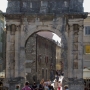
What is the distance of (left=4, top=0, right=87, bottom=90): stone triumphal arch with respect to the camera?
2823 cm

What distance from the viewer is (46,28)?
28.7 m

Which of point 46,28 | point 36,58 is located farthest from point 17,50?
point 36,58

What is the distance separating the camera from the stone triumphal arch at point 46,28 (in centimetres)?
2823

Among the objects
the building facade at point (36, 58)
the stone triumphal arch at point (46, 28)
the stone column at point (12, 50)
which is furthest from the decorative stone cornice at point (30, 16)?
the building facade at point (36, 58)

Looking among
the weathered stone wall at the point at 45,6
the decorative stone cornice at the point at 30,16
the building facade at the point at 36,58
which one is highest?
the weathered stone wall at the point at 45,6

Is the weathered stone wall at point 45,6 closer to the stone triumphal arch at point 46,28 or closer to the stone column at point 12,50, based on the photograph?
the stone triumphal arch at point 46,28

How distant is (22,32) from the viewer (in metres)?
28.8

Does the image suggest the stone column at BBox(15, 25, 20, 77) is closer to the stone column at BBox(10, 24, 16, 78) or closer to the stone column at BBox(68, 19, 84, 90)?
the stone column at BBox(10, 24, 16, 78)

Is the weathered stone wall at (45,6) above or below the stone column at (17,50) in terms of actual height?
above

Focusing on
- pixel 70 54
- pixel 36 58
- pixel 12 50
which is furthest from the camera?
pixel 36 58

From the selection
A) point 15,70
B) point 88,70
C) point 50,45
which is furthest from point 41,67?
point 15,70

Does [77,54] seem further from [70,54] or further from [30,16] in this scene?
[30,16]

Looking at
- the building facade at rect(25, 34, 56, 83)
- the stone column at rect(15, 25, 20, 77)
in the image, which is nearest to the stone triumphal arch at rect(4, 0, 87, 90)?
the stone column at rect(15, 25, 20, 77)

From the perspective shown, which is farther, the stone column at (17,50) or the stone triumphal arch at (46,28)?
the stone column at (17,50)
